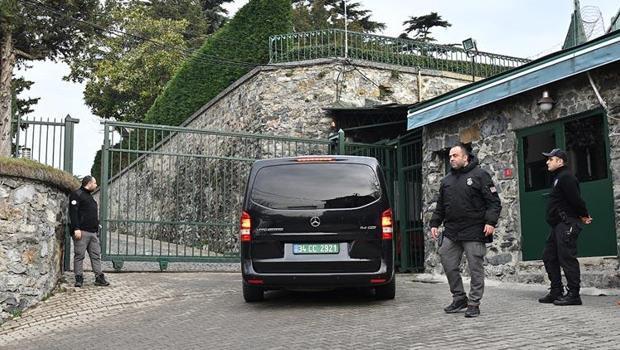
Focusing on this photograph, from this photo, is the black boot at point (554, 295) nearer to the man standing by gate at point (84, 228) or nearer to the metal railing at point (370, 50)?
the man standing by gate at point (84, 228)

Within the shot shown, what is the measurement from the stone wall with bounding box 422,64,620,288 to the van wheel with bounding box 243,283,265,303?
446cm

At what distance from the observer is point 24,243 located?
27.0 feet

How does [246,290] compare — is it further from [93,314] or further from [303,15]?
[303,15]

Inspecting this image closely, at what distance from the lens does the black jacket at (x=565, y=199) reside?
7.30m

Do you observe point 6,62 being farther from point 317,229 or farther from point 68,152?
point 317,229

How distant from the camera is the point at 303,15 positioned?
146 feet

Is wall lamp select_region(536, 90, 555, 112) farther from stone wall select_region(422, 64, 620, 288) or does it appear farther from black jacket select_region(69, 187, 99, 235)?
black jacket select_region(69, 187, 99, 235)

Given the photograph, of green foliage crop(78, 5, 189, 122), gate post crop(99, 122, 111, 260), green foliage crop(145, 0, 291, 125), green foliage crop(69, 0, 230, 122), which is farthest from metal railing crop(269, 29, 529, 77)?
green foliage crop(78, 5, 189, 122)

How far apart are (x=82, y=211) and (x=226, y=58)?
12080 millimetres

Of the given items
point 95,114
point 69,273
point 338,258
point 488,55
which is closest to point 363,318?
point 338,258

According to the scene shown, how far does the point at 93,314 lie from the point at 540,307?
558 centimetres

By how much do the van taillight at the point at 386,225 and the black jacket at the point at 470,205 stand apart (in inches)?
27.5

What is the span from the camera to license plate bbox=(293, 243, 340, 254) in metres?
7.47

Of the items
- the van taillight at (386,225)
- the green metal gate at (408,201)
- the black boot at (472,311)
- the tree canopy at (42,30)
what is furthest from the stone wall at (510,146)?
the tree canopy at (42,30)
